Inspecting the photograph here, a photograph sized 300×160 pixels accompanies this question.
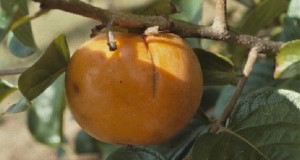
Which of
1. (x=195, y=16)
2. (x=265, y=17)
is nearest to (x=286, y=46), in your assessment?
(x=195, y=16)

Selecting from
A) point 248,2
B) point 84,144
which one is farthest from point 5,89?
point 84,144

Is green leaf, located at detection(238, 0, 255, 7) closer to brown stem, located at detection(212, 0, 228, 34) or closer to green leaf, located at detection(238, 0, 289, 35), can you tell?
green leaf, located at detection(238, 0, 289, 35)

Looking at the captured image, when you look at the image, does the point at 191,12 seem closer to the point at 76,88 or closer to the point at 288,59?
the point at 288,59

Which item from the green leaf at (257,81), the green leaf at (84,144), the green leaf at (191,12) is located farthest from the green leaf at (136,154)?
the green leaf at (84,144)

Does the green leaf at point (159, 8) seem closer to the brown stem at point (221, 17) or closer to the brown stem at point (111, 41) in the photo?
the brown stem at point (221, 17)

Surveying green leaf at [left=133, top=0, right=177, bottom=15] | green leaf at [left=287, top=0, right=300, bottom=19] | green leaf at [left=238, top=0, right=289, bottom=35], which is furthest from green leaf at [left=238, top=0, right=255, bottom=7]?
green leaf at [left=133, top=0, right=177, bottom=15]

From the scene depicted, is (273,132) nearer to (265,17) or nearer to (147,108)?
(147,108)
